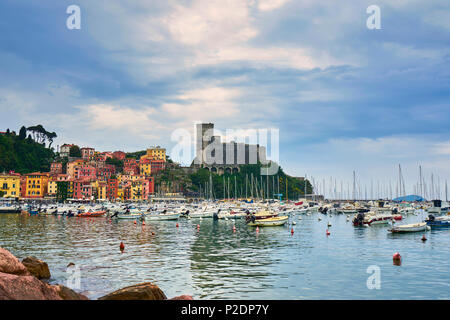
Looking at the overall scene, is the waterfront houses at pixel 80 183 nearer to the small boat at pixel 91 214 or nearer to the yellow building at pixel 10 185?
the yellow building at pixel 10 185

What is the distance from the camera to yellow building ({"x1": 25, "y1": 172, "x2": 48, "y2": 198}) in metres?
158

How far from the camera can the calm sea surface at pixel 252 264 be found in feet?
71.1

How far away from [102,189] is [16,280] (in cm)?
16192

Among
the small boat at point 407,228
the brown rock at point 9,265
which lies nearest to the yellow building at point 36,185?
the small boat at point 407,228

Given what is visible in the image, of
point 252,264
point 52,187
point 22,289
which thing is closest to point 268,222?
point 252,264

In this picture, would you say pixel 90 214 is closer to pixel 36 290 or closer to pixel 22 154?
pixel 36 290

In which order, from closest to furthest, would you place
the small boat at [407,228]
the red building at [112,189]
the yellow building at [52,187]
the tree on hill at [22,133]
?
the small boat at [407,228]
the yellow building at [52,187]
the red building at [112,189]
the tree on hill at [22,133]

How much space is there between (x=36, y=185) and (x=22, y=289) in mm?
165077

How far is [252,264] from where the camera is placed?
29312mm

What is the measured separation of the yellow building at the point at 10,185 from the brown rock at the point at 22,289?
15932cm

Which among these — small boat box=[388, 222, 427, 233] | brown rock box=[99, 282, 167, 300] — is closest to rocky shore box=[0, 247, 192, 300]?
brown rock box=[99, 282, 167, 300]

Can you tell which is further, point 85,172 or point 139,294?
point 85,172

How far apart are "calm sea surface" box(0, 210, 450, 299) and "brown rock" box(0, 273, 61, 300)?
6.74 metres
